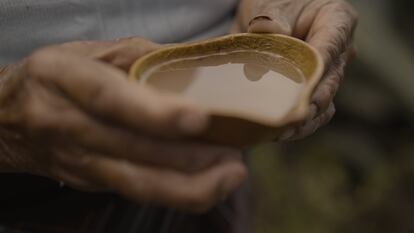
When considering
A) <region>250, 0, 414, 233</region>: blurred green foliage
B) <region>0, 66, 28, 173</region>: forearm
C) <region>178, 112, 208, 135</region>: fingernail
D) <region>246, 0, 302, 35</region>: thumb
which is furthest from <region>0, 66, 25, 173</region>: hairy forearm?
<region>250, 0, 414, 233</region>: blurred green foliage

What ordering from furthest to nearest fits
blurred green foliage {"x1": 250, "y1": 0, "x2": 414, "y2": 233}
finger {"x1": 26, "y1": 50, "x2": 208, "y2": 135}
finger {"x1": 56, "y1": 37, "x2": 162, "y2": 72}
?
blurred green foliage {"x1": 250, "y1": 0, "x2": 414, "y2": 233}
finger {"x1": 56, "y1": 37, "x2": 162, "y2": 72}
finger {"x1": 26, "y1": 50, "x2": 208, "y2": 135}

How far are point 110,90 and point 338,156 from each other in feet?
5.62

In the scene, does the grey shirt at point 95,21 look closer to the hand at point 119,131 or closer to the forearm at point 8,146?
the forearm at point 8,146

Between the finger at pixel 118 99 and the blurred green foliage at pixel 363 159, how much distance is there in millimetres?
1557

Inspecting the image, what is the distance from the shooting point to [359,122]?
2.15 meters

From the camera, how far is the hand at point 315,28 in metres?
0.92

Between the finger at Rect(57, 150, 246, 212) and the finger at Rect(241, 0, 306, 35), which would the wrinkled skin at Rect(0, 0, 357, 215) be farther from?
the finger at Rect(241, 0, 306, 35)

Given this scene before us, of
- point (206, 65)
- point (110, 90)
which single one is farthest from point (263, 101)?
point (110, 90)

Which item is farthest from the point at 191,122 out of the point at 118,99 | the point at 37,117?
the point at 37,117

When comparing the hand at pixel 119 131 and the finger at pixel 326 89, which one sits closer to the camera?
the hand at pixel 119 131

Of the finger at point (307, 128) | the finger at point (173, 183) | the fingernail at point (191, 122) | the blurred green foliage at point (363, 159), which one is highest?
the fingernail at point (191, 122)

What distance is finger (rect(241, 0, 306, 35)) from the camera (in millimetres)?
907

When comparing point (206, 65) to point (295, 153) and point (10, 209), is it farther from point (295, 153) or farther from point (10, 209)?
point (295, 153)

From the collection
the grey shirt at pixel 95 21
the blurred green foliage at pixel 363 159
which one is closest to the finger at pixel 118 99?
the grey shirt at pixel 95 21
